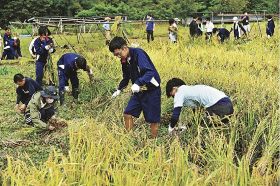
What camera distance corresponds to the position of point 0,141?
4.82m

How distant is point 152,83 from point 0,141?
1.80 meters

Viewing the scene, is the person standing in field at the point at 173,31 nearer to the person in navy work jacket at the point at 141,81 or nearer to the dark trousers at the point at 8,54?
the dark trousers at the point at 8,54

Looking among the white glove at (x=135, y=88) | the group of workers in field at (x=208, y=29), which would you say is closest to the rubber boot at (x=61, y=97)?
the white glove at (x=135, y=88)

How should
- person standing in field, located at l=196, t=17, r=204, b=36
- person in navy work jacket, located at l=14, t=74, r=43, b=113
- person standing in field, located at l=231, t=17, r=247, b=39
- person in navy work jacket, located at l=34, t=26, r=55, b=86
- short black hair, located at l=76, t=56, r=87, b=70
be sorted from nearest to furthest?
1. person in navy work jacket, located at l=14, t=74, r=43, b=113
2. short black hair, located at l=76, t=56, r=87, b=70
3. person in navy work jacket, located at l=34, t=26, r=55, b=86
4. person standing in field, located at l=196, t=17, r=204, b=36
5. person standing in field, located at l=231, t=17, r=247, b=39

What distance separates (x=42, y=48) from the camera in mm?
7605

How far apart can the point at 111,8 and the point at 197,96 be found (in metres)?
21.9

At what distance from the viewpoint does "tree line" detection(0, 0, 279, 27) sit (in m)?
23.3

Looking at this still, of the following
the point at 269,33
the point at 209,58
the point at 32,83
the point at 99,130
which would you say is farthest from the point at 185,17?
the point at 99,130

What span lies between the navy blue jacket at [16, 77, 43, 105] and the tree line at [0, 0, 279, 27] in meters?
18.1

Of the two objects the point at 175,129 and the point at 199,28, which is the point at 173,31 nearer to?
the point at 199,28

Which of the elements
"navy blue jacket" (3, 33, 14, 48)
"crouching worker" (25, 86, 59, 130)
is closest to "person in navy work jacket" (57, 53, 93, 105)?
"crouching worker" (25, 86, 59, 130)

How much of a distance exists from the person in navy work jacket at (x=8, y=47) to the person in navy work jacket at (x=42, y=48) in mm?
6295

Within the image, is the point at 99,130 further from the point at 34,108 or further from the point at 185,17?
the point at 185,17

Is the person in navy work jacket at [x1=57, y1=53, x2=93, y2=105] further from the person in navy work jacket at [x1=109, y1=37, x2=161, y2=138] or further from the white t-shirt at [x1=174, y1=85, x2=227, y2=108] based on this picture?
the white t-shirt at [x1=174, y1=85, x2=227, y2=108]
